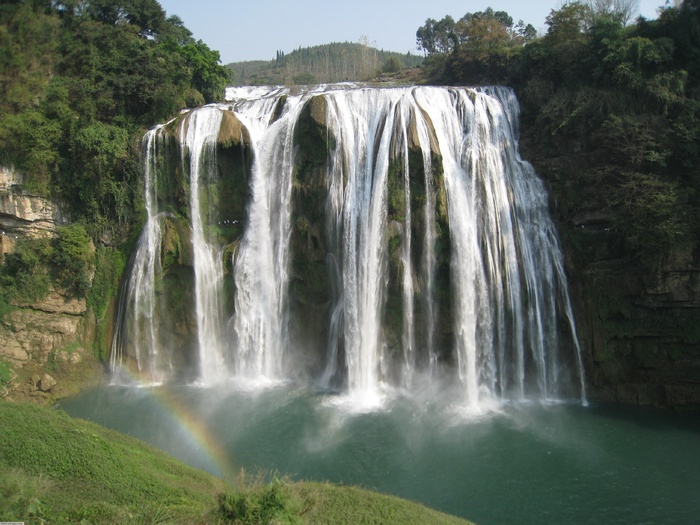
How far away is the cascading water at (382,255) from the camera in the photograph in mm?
17547

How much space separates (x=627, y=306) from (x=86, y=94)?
2165 cm

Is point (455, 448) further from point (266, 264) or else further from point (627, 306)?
point (266, 264)

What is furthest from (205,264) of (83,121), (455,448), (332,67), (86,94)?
(332,67)

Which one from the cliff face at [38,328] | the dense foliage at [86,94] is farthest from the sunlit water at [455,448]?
the dense foliage at [86,94]

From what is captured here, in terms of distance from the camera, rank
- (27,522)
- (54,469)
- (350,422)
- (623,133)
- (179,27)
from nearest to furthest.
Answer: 1. (27,522)
2. (54,469)
3. (350,422)
4. (623,133)
5. (179,27)

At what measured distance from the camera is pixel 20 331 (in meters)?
18.7

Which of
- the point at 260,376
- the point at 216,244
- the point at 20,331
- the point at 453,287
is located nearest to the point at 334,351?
the point at 260,376

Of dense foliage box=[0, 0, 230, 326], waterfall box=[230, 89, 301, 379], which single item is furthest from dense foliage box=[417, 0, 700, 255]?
dense foliage box=[0, 0, 230, 326]

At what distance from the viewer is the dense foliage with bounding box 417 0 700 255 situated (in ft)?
52.4

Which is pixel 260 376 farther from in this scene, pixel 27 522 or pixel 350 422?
pixel 27 522

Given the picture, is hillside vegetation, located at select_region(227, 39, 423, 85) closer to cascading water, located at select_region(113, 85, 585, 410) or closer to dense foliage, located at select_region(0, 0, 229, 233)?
dense foliage, located at select_region(0, 0, 229, 233)

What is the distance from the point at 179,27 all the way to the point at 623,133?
24.6 metres

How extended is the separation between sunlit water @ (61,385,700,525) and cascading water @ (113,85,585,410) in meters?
1.57

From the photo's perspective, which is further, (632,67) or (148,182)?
(148,182)
